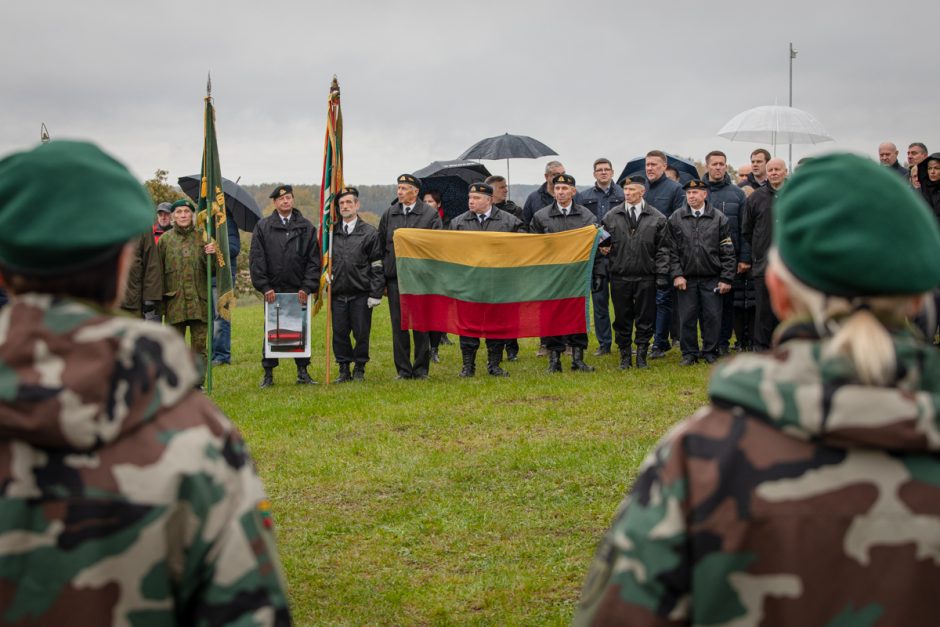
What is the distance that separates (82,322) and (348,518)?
5.13 meters

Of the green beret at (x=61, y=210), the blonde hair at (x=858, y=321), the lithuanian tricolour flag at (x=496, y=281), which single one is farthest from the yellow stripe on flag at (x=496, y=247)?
the blonde hair at (x=858, y=321)

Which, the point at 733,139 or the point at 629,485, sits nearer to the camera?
the point at 629,485

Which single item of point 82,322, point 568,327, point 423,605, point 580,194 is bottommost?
point 423,605

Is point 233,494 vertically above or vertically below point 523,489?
above

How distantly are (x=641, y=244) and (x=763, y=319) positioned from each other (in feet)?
5.63

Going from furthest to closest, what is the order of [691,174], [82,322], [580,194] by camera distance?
[691,174] → [580,194] → [82,322]

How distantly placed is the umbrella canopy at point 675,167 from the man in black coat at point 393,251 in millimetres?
5705

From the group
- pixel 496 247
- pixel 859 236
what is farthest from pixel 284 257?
pixel 859 236

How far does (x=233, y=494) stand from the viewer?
215 centimetres

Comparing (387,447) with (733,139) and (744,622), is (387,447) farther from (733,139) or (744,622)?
(733,139)

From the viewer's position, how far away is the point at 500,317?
12945 millimetres

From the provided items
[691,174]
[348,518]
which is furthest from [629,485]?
[691,174]

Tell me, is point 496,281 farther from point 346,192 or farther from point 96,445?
point 96,445

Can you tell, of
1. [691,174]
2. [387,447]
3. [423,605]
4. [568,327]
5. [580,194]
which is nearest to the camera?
[423,605]
